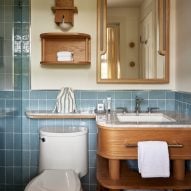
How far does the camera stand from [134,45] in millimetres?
2348

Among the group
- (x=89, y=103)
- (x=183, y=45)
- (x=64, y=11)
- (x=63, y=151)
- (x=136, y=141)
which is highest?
(x=64, y=11)

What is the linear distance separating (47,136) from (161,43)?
4.02 ft

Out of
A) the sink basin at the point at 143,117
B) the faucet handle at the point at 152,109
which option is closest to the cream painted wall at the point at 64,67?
the faucet handle at the point at 152,109

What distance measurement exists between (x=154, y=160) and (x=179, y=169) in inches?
9.4

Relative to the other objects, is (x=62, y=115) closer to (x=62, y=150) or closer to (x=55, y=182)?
(x=62, y=150)

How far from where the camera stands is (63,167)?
2080 millimetres

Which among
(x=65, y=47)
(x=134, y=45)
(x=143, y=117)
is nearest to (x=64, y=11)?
(x=65, y=47)

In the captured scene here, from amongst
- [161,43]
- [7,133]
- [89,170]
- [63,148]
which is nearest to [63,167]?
[63,148]

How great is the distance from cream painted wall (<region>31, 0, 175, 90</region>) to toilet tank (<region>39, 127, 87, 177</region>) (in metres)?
0.49

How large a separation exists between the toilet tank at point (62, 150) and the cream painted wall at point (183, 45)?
0.89m

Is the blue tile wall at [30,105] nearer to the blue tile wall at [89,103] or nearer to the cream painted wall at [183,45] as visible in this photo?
the blue tile wall at [89,103]

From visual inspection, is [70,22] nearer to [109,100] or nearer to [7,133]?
[109,100]

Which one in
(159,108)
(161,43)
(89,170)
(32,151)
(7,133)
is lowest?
(89,170)

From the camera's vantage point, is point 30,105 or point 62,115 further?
point 30,105
